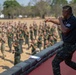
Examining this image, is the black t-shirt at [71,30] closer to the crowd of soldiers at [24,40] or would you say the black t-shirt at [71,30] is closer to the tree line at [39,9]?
the crowd of soldiers at [24,40]

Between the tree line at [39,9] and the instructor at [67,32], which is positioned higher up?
the instructor at [67,32]

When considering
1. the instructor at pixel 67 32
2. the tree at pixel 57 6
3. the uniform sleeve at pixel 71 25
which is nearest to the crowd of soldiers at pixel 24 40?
the instructor at pixel 67 32

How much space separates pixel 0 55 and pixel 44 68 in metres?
14.0

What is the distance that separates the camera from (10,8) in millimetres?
92250

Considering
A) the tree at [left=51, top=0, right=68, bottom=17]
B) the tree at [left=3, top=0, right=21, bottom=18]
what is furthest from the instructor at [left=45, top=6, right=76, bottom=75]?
the tree at [left=3, top=0, right=21, bottom=18]

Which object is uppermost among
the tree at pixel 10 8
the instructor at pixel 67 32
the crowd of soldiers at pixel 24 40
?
the instructor at pixel 67 32

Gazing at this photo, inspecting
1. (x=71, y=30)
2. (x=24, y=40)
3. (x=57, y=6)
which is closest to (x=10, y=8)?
(x=57, y=6)

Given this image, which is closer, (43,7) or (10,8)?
(43,7)

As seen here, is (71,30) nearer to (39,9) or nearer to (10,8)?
(39,9)

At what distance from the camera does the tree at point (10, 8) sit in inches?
3499

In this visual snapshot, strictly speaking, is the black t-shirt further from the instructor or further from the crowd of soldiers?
the crowd of soldiers

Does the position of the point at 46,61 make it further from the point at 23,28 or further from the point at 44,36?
the point at 23,28

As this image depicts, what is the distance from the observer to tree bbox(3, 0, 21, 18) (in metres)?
88.9

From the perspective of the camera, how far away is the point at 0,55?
66.9ft
